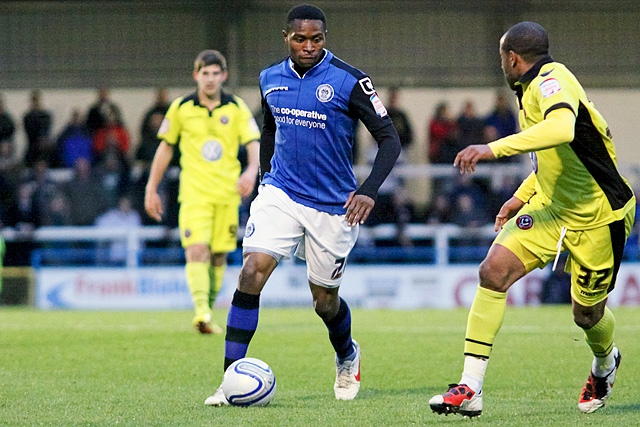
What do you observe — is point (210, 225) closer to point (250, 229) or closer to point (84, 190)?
point (250, 229)

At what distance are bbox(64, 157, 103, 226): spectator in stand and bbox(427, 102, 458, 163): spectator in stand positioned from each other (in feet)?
18.6

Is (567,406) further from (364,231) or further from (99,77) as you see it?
(99,77)

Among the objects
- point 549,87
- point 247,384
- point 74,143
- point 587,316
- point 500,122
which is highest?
point 549,87

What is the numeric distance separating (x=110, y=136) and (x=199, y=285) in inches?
338

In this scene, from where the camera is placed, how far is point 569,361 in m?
8.84

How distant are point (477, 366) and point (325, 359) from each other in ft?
10.2

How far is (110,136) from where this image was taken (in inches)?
746

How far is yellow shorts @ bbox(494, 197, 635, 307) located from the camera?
20.5 ft

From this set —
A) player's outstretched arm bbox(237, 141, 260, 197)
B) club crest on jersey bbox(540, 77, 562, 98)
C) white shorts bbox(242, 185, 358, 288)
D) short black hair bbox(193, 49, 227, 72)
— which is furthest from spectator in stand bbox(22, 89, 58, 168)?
club crest on jersey bbox(540, 77, 562, 98)

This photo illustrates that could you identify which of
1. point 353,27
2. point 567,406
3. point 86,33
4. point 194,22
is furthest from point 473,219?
point 567,406

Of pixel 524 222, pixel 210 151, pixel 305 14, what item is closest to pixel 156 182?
pixel 210 151

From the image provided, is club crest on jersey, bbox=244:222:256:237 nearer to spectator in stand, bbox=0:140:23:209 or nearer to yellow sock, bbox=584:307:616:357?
→ yellow sock, bbox=584:307:616:357

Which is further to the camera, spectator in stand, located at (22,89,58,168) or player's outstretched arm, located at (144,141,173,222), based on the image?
spectator in stand, located at (22,89,58,168)

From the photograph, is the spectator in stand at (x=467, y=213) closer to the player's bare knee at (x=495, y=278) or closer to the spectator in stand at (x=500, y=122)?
the spectator in stand at (x=500, y=122)
